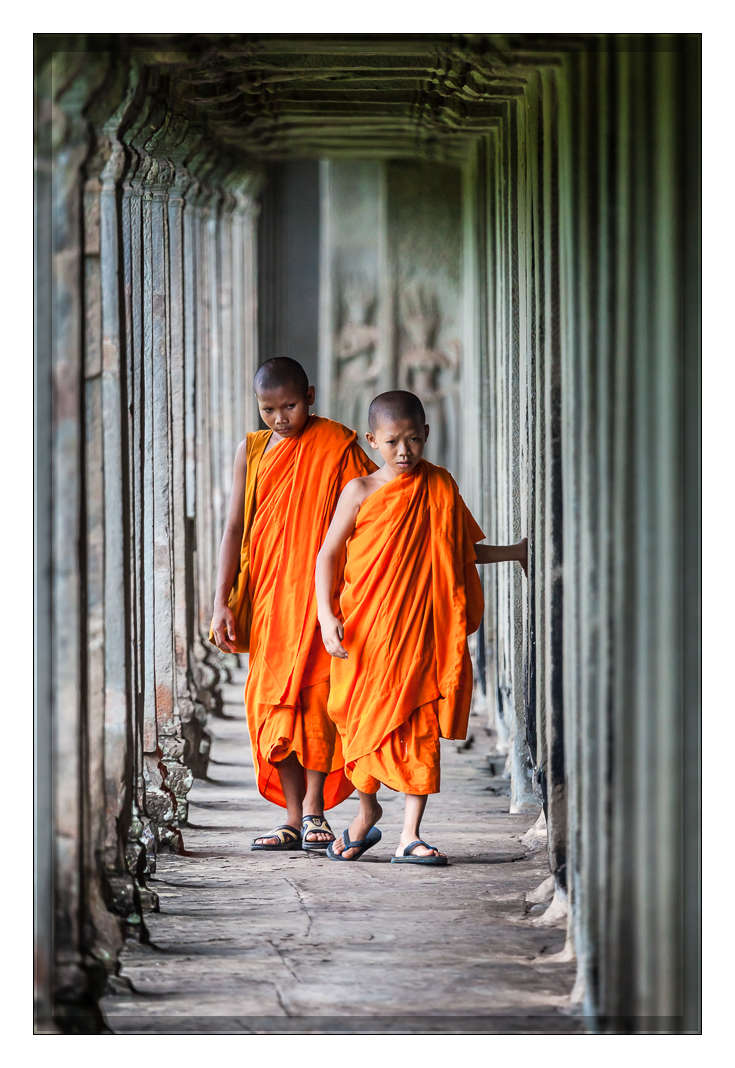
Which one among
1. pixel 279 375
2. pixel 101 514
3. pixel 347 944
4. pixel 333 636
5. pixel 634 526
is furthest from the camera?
pixel 279 375

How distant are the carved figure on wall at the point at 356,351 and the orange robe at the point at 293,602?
6819 millimetres

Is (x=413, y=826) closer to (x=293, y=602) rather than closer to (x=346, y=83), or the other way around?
(x=293, y=602)

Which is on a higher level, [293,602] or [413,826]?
[293,602]

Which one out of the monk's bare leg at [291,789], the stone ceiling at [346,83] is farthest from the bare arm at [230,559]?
the stone ceiling at [346,83]

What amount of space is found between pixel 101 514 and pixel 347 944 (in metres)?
1.64

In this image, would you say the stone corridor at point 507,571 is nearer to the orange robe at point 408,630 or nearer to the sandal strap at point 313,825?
the sandal strap at point 313,825

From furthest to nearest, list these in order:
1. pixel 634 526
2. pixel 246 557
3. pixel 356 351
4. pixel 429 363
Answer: pixel 356 351, pixel 429 363, pixel 246 557, pixel 634 526

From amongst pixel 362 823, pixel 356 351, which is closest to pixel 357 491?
pixel 362 823

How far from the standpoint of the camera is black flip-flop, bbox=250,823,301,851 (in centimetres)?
628

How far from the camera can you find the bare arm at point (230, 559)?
629cm

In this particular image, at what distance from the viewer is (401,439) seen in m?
5.71

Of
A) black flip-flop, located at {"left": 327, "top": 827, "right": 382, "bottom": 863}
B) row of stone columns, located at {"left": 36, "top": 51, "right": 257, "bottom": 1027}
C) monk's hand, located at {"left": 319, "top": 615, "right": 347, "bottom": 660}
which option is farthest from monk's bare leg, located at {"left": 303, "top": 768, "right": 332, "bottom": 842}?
monk's hand, located at {"left": 319, "top": 615, "right": 347, "bottom": 660}

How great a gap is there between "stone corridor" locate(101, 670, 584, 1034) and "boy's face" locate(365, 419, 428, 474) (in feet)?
5.24

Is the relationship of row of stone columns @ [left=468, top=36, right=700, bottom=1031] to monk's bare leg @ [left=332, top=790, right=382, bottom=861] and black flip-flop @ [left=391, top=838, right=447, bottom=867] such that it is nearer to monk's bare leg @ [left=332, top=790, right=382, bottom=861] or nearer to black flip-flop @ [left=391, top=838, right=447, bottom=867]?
black flip-flop @ [left=391, top=838, right=447, bottom=867]
